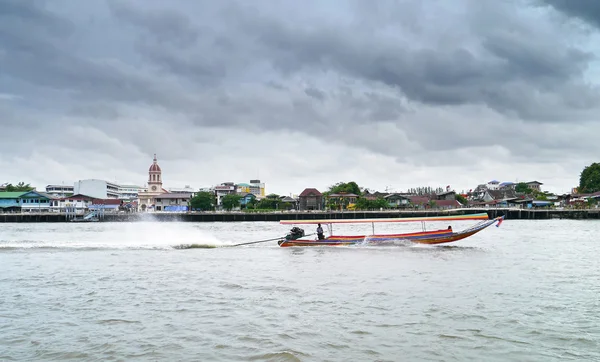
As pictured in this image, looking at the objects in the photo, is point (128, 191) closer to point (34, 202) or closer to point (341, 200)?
point (34, 202)

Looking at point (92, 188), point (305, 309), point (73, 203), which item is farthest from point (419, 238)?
point (92, 188)

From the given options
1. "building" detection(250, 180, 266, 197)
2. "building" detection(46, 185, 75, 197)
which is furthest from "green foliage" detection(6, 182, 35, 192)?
"building" detection(250, 180, 266, 197)

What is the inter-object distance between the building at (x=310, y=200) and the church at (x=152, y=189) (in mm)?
34048

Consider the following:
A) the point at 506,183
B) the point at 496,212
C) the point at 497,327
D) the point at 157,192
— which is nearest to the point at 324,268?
the point at 497,327

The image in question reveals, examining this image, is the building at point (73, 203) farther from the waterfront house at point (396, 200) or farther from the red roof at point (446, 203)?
the red roof at point (446, 203)

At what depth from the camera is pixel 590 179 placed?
104m

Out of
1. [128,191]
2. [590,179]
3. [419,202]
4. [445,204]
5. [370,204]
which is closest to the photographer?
[370,204]

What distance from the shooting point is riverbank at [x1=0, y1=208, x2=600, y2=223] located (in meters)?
84.4

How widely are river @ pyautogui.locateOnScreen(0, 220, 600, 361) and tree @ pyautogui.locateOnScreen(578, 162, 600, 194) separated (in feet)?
307

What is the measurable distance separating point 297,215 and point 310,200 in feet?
57.4

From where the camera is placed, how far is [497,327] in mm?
10344

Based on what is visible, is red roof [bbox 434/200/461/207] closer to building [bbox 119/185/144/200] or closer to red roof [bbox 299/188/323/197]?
red roof [bbox 299/188/323/197]

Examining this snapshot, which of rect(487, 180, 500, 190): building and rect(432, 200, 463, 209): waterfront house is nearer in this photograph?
rect(432, 200, 463, 209): waterfront house

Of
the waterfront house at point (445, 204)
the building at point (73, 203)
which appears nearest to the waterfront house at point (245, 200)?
the building at point (73, 203)
